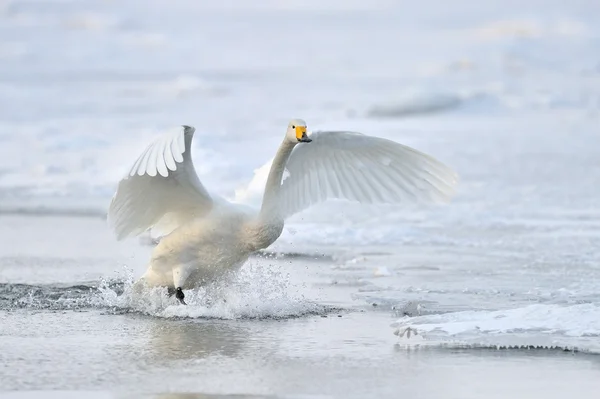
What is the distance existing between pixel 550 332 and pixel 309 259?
374cm

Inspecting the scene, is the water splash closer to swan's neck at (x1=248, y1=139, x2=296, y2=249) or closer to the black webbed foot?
the black webbed foot

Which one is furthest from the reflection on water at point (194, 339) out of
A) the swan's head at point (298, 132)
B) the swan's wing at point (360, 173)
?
the swan's wing at point (360, 173)

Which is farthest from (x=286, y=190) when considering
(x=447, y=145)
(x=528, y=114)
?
(x=528, y=114)

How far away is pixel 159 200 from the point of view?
907cm

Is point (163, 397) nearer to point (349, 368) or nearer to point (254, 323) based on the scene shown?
point (349, 368)

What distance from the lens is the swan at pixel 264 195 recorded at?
28.3 ft

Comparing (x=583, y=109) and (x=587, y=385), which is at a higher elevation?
(x=583, y=109)

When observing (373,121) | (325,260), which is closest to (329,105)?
(373,121)

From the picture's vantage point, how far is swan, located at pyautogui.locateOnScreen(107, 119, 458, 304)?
8.62 meters

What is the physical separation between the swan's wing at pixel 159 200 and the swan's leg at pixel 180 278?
35 cm

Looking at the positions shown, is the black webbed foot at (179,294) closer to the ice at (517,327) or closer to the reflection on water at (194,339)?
the reflection on water at (194,339)

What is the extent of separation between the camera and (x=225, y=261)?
8820mm

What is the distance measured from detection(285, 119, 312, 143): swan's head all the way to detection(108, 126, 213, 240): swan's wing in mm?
660

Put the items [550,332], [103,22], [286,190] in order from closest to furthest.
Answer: [550,332], [286,190], [103,22]
